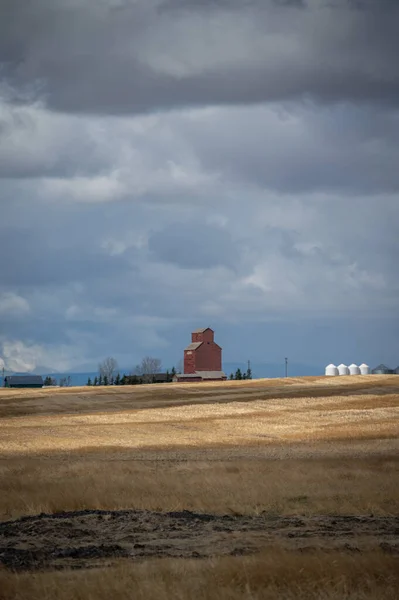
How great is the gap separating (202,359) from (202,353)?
1.24m

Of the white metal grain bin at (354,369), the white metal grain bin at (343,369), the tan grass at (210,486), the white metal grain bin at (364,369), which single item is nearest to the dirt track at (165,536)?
the tan grass at (210,486)

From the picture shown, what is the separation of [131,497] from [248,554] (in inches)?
343

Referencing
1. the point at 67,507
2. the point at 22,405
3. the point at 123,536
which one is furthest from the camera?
the point at 22,405

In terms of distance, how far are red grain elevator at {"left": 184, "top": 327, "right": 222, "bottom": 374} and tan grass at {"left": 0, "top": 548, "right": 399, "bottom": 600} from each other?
162 meters

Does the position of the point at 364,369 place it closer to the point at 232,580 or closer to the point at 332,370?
the point at 332,370

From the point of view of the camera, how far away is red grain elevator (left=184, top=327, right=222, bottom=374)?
17562 centimetres

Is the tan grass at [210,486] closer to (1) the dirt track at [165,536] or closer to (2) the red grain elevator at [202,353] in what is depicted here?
(1) the dirt track at [165,536]

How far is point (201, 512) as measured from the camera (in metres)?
21.0

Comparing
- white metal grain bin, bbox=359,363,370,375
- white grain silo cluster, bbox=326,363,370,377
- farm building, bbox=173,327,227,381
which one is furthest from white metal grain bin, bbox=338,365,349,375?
farm building, bbox=173,327,227,381

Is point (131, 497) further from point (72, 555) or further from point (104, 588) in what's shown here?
point (104, 588)

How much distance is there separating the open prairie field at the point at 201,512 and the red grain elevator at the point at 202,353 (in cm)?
12333

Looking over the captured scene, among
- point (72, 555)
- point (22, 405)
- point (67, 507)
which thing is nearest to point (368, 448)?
point (67, 507)

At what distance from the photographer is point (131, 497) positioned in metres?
22.8

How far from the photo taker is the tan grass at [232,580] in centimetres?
1208
